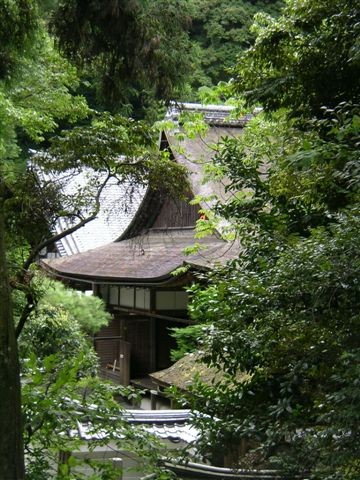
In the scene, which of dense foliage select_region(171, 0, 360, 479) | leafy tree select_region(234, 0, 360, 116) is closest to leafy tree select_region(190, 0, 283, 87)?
leafy tree select_region(234, 0, 360, 116)

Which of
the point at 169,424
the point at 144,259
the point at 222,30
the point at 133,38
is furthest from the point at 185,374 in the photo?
the point at 222,30

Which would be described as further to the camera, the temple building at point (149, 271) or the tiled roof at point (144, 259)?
the temple building at point (149, 271)

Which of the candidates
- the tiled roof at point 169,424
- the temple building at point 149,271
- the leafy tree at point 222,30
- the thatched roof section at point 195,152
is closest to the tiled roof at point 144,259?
the temple building at point 149,271

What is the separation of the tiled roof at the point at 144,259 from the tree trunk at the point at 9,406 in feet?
20.8

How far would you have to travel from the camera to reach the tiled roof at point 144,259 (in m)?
11.0

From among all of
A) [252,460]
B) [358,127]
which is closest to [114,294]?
[252,460]

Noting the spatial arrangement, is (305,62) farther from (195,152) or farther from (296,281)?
(195,152)

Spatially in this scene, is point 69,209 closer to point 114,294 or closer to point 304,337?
point 304,337

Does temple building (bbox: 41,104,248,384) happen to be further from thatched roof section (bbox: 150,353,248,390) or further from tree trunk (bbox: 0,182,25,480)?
tree trunk (bbox: 0,182,25,480)

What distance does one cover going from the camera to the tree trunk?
3.36 metres

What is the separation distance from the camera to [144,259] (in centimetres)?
1336

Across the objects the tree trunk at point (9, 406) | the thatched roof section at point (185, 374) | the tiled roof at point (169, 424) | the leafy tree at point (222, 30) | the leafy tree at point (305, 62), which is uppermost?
the leafy tree at point (222, 30)

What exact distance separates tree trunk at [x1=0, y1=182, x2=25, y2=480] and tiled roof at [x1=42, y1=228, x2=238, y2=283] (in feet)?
20.8

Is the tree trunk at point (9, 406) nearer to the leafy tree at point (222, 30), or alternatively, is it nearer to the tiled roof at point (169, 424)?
the tiled roof at point (169, 424)
